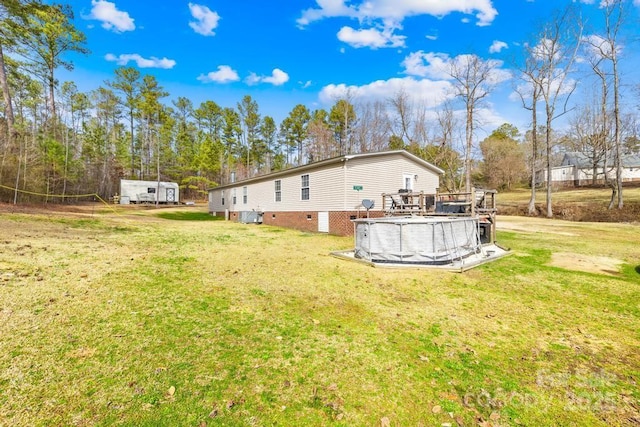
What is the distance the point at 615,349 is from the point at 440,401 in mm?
2930

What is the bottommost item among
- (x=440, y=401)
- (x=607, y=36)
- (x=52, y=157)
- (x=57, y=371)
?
(x=440, y=401)

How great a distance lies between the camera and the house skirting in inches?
535

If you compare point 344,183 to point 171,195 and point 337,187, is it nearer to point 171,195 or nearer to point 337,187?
point 337,187

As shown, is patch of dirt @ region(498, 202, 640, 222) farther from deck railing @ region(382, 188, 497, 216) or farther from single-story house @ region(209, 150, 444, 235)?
deck railing @ region(382, 188, 497, 216)

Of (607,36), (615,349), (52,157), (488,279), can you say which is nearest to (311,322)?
(615,349)

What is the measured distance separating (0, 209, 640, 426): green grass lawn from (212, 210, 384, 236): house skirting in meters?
6.75

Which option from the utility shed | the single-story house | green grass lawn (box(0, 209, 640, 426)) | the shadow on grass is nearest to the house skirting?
the single-story house

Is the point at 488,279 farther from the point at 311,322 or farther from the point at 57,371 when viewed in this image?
the point at 57,371

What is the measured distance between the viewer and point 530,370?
320 cm

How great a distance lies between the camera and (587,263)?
818 cm

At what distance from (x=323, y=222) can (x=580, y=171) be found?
49400mm

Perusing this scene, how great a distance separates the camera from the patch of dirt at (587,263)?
24.5 ft

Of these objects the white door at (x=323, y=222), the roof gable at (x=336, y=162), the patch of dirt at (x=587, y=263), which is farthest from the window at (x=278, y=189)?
the patch of dirt at (x=587, y=263)

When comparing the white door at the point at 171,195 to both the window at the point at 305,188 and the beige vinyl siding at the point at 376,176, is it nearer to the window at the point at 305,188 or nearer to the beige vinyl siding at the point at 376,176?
the window at the point at 305,188
